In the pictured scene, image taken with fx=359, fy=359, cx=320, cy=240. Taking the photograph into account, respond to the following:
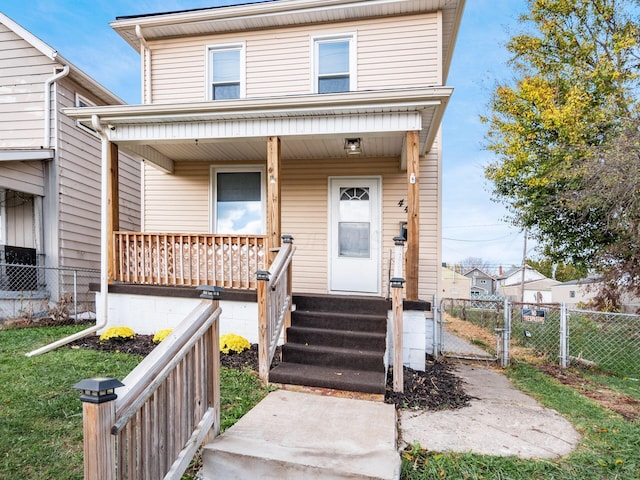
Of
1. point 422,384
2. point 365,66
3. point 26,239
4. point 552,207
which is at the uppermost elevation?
point 365,66

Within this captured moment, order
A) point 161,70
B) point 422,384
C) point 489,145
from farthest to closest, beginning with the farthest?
point 489,145
point 161,70
point 422,384

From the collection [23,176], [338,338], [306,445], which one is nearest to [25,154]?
[23,176]

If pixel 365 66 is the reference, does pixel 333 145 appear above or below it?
below

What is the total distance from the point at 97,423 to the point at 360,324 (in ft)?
11.3

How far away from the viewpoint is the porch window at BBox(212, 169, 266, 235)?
7.13 m

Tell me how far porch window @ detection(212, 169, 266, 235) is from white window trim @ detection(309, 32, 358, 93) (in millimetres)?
2107

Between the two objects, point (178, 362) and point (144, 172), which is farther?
point (144, 172)

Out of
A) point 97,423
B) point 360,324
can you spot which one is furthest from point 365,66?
point 97,423

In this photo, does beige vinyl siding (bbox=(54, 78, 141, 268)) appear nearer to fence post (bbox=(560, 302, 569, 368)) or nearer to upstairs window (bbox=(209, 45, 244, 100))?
upstairs window (bbox=(209, 45, 244, 100))

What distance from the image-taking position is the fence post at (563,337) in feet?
17.4

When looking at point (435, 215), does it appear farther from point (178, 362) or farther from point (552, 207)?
point (552, 207)

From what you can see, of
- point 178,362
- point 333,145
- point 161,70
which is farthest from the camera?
point 161,70

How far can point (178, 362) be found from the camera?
7.04 ft

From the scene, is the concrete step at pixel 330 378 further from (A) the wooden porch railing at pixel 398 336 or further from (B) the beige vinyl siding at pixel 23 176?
(B) the beige vinyl siding at pixel 23 176
